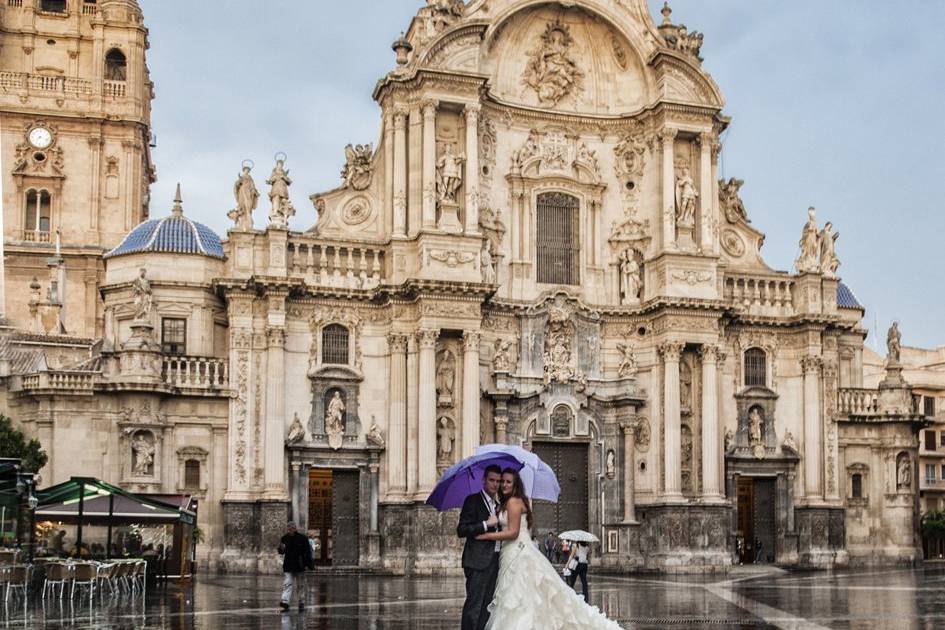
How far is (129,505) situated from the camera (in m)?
32.2

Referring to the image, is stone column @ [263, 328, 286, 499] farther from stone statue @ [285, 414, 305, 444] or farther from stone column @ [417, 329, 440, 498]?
stone column @ [417, 329, 440, 498]

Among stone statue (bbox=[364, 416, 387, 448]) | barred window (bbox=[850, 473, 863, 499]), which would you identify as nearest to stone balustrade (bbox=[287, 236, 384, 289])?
stone statue (bbox=[364, 416, 387, 448])

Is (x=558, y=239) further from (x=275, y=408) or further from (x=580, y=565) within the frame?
(x=580, y=565)

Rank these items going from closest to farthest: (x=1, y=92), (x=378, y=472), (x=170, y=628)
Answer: (x=170, y=628)
(x=378, y=472)
(x=1, y=92)

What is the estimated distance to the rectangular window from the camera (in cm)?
4581

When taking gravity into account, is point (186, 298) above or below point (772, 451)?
above

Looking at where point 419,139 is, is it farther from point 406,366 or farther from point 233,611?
point 233,611

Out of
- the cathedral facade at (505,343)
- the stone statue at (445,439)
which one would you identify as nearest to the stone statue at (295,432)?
the cathedral facade at (505,343)

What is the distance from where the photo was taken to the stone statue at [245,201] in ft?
148

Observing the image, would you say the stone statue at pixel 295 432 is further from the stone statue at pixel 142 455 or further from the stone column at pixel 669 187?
the stone column at pixel 669 187

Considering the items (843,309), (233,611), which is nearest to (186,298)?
(233,611)

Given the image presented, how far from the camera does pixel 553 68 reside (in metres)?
49.9

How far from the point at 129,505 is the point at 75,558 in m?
2.18

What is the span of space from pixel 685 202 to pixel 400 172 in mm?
11119
